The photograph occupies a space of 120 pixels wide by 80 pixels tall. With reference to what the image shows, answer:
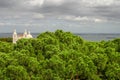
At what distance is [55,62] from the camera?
627 inches

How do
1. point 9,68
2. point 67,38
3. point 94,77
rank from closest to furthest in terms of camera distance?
point 9,68 → point 94,77 → point 67,38

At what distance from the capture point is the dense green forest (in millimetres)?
15768

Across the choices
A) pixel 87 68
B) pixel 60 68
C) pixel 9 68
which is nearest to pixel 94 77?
pixel 87 68

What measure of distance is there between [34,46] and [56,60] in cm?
264

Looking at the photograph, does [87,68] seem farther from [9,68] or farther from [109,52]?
[9,68]

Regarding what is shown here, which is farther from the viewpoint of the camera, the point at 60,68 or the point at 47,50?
the point at 47,50

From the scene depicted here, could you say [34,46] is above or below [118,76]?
above

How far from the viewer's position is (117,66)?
1727 centimetres

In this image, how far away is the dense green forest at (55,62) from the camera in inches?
621

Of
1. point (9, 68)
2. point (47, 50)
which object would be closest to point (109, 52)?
point (47, 50)

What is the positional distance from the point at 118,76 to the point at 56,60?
3577 mm

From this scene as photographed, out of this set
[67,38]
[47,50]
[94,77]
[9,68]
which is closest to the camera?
[9,68]

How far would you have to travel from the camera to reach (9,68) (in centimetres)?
1556

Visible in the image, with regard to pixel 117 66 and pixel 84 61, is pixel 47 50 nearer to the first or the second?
pixel 84 61
